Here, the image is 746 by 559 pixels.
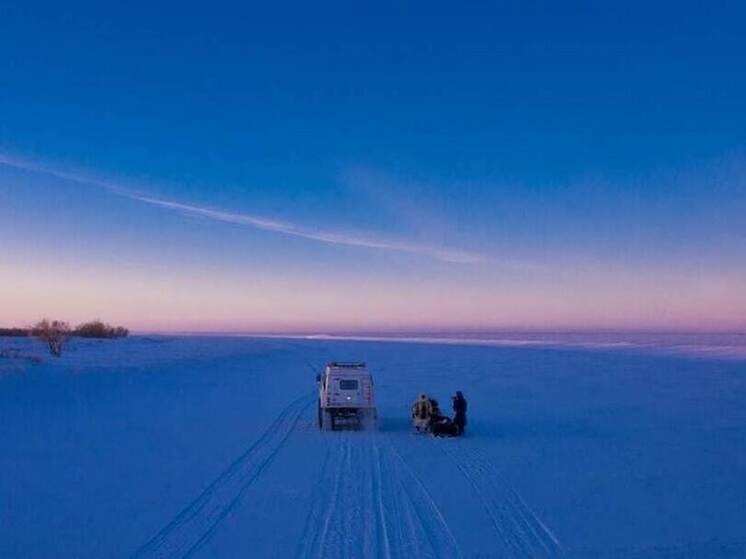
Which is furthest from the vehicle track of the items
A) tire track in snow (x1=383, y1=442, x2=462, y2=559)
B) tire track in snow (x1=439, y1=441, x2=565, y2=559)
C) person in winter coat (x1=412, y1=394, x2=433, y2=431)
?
person in winter coat (x1=412, y1=394, x2=433, y2=431)

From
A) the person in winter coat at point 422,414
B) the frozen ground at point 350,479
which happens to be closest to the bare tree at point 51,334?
the frozen ground at point 350,479

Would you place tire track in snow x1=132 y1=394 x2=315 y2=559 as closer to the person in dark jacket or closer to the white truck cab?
the white truck cab

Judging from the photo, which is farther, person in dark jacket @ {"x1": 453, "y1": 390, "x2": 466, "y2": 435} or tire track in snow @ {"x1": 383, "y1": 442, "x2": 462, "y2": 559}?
person in dark jacket @ {"x1": 453, "y1": 390, "x2": 466, "y2": 435}

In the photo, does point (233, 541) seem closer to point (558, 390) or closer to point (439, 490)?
point (439, 490)

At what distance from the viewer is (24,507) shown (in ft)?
36.6

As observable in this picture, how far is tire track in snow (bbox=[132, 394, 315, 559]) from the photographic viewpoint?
364 inches

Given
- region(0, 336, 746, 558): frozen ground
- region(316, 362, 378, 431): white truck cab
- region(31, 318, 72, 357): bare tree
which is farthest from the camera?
region(31, 318, 72, 357): bare tree

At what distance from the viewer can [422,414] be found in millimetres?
20750

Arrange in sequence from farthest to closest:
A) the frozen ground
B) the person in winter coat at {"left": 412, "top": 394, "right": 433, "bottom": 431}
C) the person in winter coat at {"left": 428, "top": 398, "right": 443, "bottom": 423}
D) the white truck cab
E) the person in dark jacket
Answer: the white truck cab → the person in winter coat at {"left": 412, "top": 394, "right": 433, "bottom": 431} → the person in winter coat at {"left": 428, "top": 398, "right": 443, "bottom": 423} → the person in dark jacket → the frozen ground

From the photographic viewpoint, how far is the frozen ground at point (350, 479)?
384 inches

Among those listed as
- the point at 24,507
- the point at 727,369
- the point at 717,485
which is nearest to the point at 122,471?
the point at 24,507

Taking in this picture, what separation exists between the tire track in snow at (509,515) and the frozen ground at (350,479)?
4 centimetres

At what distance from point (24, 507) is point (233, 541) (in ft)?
12.6

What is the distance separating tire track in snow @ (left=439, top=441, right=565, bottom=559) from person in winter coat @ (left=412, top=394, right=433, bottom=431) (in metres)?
4.12
